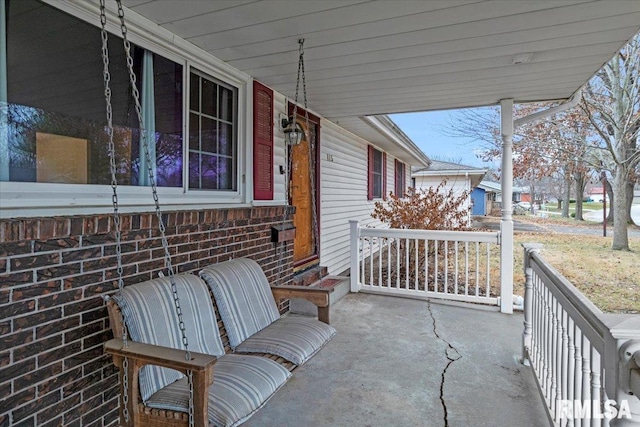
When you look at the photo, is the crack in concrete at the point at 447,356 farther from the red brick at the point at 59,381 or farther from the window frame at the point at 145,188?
the window frame at the point at 145,188

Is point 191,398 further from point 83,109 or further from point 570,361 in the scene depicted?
point 570,361


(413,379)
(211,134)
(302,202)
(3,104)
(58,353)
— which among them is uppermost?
(211,134)

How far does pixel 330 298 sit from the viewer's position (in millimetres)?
4215

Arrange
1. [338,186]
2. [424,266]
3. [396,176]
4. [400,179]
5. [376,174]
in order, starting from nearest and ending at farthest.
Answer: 1. [424,266]
2. [338,186]
3. [376,174]
4. [396,176]
5. [400,179]

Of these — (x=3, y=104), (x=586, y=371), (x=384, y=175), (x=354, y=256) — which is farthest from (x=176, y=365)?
(x=384, y=175)

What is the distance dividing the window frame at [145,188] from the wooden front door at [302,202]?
1286mm

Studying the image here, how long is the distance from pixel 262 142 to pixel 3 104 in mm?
2275

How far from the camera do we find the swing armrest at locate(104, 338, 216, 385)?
1558 millimetres

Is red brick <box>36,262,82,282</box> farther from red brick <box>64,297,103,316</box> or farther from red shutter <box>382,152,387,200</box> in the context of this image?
red shutter <box>382,152,387,200</box>

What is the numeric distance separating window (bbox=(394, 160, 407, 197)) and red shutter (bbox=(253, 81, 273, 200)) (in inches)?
312

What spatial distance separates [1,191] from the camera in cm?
165

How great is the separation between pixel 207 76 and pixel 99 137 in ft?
4.10

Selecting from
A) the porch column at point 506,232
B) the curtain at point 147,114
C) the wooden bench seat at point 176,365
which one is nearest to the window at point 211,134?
the curtain at point 147,114

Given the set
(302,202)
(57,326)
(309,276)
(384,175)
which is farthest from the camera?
(384,175)
